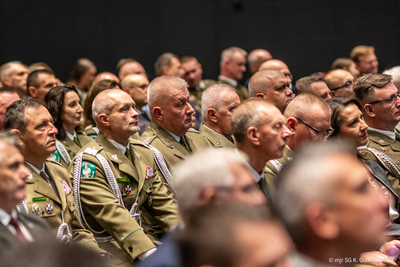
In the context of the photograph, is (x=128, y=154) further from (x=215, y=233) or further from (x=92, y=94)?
(x=215, y=233)

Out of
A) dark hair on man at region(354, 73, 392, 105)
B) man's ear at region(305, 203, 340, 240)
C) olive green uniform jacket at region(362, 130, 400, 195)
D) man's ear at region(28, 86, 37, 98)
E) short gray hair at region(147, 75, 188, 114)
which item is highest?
man's ear at region(305, 203, 340, 240)

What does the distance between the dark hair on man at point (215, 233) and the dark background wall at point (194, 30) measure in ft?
19.9

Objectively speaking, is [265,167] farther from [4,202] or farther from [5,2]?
[5,2]

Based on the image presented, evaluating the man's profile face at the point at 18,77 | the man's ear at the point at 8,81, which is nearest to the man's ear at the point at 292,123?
the man's profile face at the point at 18,77

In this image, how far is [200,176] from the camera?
1237mm

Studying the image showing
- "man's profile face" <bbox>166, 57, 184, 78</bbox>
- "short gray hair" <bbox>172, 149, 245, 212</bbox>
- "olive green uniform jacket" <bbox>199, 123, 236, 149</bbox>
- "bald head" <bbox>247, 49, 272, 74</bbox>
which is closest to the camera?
"short gray hair" <bbox>172, 149, 245, 212</bbox>

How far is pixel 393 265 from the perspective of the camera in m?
2.45

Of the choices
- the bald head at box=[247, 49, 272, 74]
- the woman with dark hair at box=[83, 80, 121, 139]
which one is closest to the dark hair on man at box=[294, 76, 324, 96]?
the woman with dark hair at box=[83, 80, 121, 139]

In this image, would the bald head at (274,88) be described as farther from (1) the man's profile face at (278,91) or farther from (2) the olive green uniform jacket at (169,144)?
(2) the olive green uniform jacket at (169,144)

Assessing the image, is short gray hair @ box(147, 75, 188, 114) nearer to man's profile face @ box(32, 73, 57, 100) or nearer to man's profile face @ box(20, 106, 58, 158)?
man's profile face @ box(20, 106, 58, 158)

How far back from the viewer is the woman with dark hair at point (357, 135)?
2.91 m

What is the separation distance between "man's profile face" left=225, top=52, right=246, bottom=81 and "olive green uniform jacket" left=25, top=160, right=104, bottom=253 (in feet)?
11.9

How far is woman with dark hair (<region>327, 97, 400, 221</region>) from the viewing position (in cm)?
291

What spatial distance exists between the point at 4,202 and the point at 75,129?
2.19 metres
